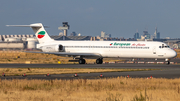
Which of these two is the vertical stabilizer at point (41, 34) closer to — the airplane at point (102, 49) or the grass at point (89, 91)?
the airplane at point (102, 49)

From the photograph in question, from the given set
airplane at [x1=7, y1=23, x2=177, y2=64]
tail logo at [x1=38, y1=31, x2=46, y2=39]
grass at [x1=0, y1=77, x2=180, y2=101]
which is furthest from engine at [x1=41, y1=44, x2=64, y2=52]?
grass at [x1=0, y1=77, x2=180, y2=101]

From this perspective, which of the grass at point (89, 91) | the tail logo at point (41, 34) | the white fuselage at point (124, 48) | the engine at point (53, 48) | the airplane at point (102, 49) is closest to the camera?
the grass at point (89, 91)

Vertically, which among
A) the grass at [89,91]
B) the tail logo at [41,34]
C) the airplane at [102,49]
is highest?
the tail logo at [41,34]

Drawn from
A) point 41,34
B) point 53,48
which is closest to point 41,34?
point 41,34

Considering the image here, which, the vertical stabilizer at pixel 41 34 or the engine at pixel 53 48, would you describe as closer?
the engine at pixel 53 48

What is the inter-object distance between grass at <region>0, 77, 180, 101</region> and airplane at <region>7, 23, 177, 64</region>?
22.6 m

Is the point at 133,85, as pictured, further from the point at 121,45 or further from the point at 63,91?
the point at 121,45

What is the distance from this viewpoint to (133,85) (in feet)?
64.6

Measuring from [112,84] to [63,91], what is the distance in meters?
4.24

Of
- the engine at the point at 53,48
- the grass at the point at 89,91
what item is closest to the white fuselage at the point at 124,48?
the engine at the point at 53,48

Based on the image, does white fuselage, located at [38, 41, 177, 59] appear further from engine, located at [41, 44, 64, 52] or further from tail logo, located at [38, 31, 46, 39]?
tail logo, located at [38, 31, 46, 39]

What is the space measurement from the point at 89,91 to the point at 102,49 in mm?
29584

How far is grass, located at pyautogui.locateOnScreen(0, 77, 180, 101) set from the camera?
14.6 meters

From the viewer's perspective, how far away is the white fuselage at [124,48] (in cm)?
4359
